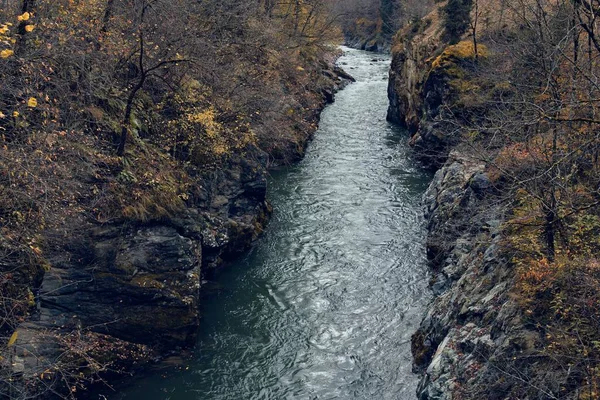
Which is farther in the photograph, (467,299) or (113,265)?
(113,265)

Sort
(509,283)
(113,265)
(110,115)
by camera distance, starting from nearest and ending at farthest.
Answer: (509,283)
(113,265)
(110,115)

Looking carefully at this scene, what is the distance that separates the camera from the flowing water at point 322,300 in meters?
13.5

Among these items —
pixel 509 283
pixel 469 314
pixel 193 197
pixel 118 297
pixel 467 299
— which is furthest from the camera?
pixel 193 197

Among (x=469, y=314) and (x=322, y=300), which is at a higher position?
(x=469, y=314)

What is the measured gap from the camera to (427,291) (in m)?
17.2

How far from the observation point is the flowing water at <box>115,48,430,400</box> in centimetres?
1349

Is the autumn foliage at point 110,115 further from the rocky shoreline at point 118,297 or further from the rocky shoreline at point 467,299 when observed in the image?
the rocky shoreline at point 467,299

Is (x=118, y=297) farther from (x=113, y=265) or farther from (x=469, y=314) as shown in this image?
(x=469, y=314)

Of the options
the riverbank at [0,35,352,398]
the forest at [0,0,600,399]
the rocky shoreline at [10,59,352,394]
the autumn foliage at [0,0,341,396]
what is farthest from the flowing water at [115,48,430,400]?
the autumn foliage at [0,0,341,396]

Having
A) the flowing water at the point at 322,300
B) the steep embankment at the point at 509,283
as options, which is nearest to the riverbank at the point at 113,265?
the flowing water at the point at 322,300

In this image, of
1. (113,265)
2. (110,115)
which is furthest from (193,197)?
(113,265)

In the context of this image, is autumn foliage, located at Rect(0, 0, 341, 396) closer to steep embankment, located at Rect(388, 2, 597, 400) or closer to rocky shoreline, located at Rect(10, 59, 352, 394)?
rocky shoreline, located at Rect(10, 59, 352, 394)

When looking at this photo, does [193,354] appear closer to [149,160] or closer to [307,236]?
[149,160]

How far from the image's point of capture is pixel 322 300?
1689 cm
